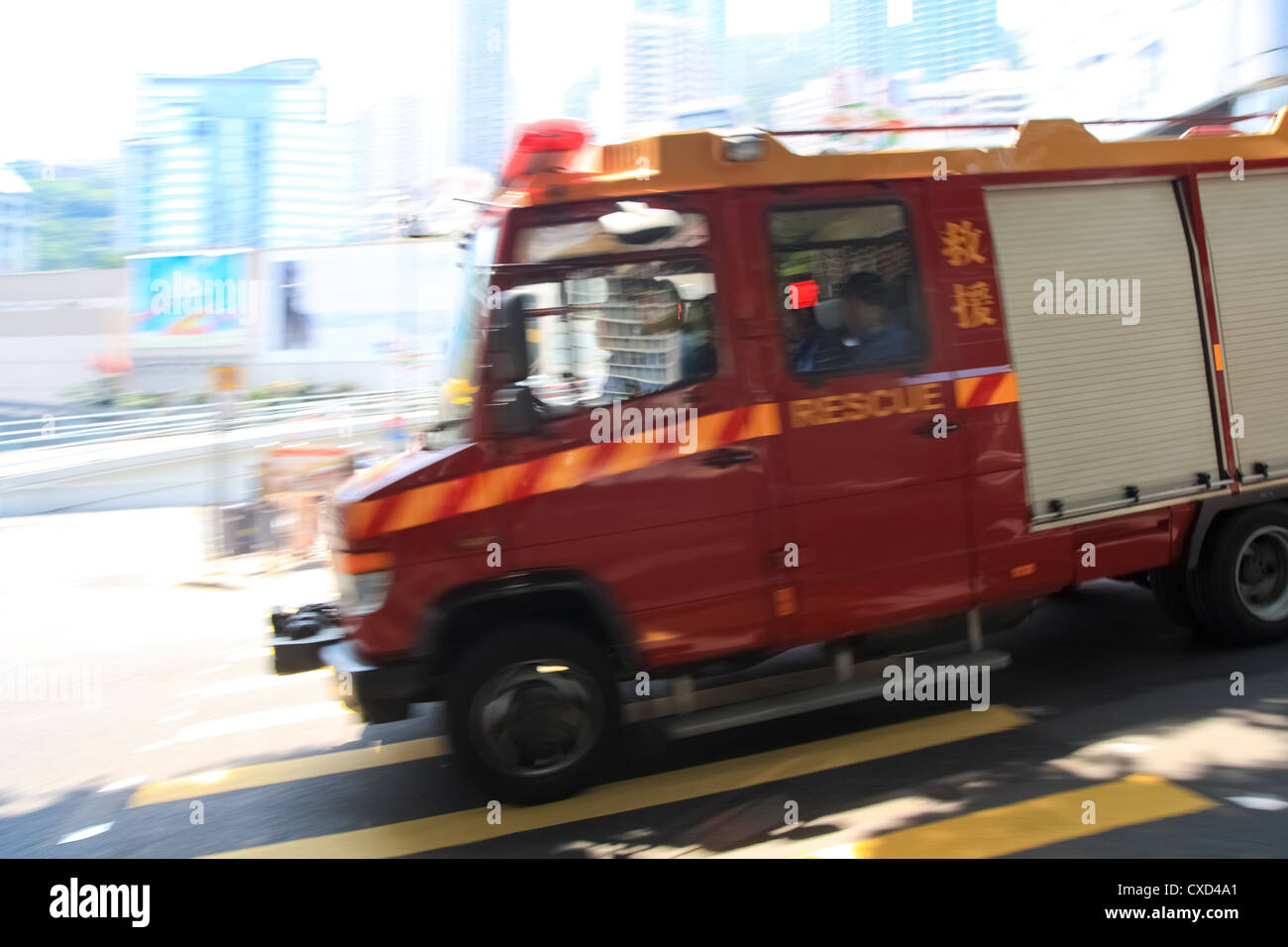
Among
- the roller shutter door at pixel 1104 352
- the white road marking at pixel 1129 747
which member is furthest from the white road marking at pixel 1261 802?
the roller shutter door at pixel 1104 352

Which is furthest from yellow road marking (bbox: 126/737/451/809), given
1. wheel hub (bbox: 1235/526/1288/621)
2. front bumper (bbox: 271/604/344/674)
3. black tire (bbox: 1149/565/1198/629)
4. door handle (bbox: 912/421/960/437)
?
wheel hub (bbox: 1235/526/1288/621)

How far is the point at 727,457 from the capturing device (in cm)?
473

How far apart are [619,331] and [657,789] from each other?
217 centimetres

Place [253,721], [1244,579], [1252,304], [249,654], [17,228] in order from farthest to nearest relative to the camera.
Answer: [17,228] → [249,654] → [253,721] → [1244,579] → [1252,304]

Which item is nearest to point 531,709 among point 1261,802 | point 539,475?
point 539,475

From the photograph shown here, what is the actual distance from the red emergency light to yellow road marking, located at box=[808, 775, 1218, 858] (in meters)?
3.23

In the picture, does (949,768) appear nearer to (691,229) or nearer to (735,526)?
(735,526)

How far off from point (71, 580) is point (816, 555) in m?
10.9

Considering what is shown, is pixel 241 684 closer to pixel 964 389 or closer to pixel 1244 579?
pixel 964 389

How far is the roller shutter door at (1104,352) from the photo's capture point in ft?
17.7

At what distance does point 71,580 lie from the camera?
1239 centimetres

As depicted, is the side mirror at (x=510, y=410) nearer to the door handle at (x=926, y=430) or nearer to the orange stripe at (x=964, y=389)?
the door handle at (x=926, y=430)

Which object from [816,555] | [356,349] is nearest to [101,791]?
[816,555]

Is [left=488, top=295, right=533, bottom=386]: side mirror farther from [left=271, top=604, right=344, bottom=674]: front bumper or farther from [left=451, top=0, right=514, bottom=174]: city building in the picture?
[left=451, top=0, right=514, bottom=174]: city building
